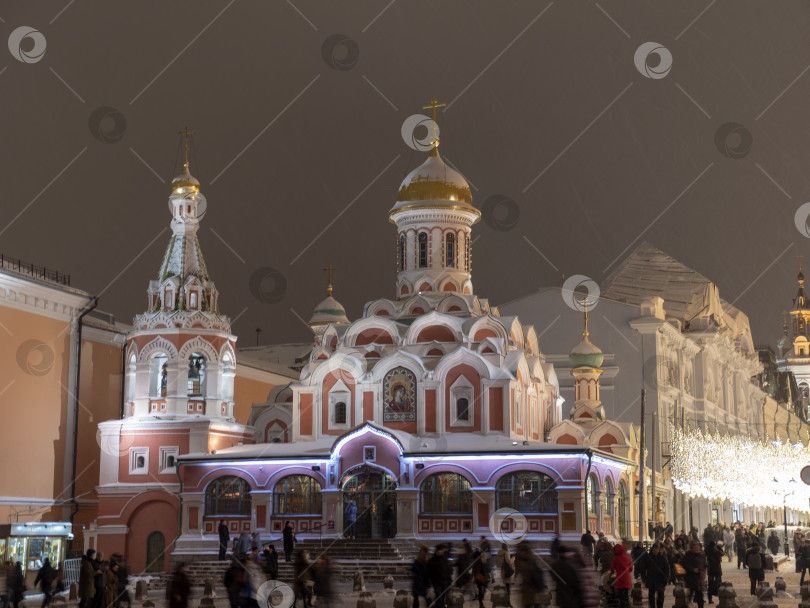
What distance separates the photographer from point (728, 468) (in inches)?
1949

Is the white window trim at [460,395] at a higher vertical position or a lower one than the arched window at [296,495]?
higher

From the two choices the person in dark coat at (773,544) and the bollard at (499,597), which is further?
the person in dark coat at (773,544)

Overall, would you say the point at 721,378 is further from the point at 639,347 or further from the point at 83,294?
the point at 83,294

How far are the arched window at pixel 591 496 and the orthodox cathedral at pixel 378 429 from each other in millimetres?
77

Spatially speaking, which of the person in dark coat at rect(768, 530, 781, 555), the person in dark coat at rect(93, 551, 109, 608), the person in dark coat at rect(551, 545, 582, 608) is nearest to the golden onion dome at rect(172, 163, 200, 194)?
the person in dark coat at rect(93, 551, 109, 608)

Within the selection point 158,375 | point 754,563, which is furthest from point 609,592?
point 158,375

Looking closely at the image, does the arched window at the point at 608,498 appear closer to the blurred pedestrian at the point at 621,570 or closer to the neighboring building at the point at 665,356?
the neighboring building at the point at 665,356

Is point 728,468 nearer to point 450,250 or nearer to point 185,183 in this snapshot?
point 450,250

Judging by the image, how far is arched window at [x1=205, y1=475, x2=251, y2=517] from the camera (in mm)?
36312

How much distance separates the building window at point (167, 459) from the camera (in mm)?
38125

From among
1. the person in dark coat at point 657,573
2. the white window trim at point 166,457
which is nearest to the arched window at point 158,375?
the white window trim at point 166,457

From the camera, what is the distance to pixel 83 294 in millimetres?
39781

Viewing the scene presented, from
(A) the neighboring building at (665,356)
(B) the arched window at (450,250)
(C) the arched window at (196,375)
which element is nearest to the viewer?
(C) the arched window at (196,375)

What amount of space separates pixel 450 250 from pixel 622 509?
10.7m
